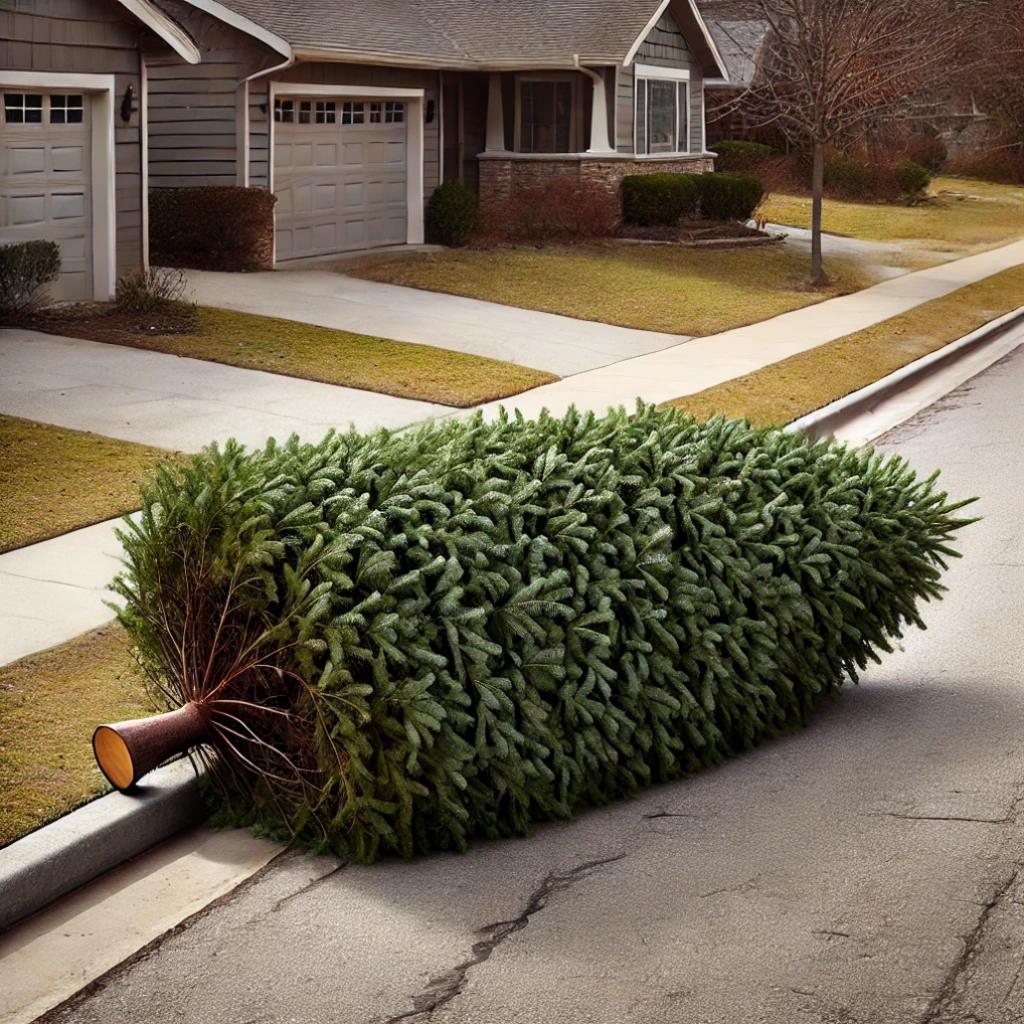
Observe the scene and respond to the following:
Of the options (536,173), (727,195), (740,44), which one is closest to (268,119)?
(536,173)

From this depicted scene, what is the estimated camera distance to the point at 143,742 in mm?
5141

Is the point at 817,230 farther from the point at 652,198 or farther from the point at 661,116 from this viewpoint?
the point at 661,116

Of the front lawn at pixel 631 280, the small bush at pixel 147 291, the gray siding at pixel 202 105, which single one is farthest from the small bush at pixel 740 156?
the small bush at pixel 147 291

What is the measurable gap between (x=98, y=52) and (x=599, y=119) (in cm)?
1300

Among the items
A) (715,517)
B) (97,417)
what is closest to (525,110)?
(97,417)

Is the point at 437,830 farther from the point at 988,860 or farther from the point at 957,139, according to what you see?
the point at 957,139

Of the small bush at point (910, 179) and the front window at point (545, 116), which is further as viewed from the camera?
the small bush at point (910, 179)

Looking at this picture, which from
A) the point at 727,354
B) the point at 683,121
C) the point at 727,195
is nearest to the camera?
the point at 727,354

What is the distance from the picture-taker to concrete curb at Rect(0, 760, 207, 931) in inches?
183

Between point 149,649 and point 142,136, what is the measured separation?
1505 centimetres

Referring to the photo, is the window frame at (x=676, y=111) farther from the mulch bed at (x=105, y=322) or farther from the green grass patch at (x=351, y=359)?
the mulch bed at (x=105, y=322)

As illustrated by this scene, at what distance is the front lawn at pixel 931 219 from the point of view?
3469 centimetres

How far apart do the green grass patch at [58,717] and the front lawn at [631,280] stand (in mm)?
13303

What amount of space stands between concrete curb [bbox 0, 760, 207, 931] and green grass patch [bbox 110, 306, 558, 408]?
8.62 meters
